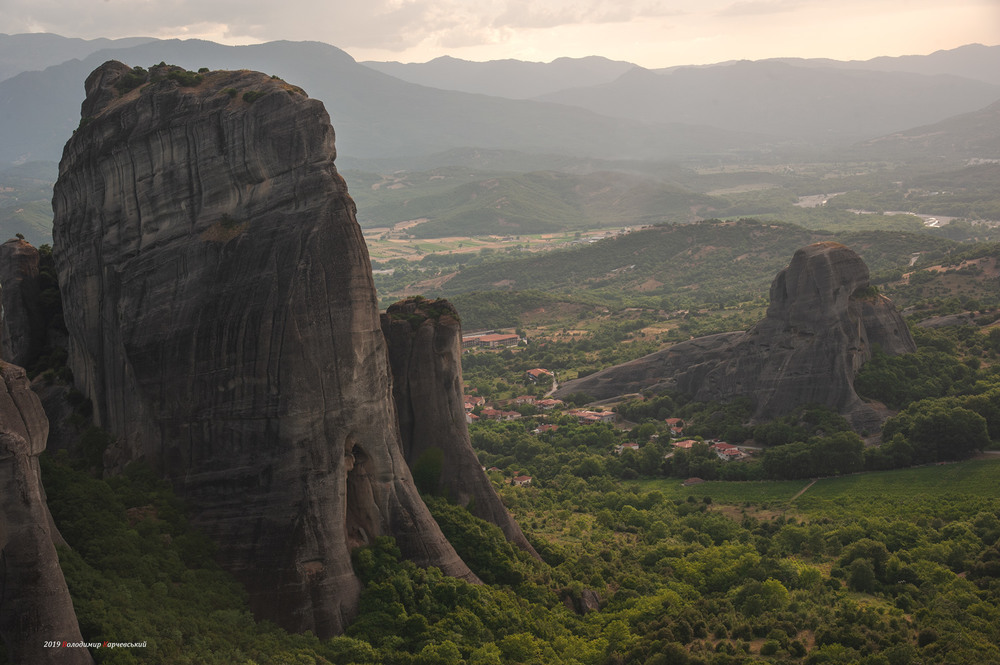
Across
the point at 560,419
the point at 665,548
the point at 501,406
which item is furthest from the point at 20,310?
the point at 501,406

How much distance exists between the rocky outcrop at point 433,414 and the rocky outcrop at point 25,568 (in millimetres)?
18362

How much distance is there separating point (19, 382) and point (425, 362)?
18759mm

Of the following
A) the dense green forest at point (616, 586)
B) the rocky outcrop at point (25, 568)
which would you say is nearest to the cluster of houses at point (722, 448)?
the dense green forest at point (616, 586)

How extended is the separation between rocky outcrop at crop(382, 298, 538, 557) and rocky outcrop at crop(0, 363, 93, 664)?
1836cm

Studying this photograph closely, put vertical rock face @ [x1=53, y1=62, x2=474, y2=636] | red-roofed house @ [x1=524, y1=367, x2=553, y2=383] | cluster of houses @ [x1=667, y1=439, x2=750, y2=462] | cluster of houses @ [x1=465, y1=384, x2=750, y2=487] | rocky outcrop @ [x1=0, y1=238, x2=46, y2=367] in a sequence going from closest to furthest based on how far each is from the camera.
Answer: vertical rock face @ [x1=53, y1=62, x2=474, y2=636] → rocky outcrop @ [x1=0, y1=238, x2=46, y2=367] → cluster of houses @ [x1=667, y1=439, x2=750, y2=462] → cluster of houses @ [x1=465, y1=384, x2=750, y2=487] → red-roofed house @ [x1=524, y1=367, x2=553, y2=383]

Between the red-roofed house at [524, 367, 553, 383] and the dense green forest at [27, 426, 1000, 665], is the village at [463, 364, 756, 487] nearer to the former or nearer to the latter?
the red-roofed house at [524, 367, 553, 383]

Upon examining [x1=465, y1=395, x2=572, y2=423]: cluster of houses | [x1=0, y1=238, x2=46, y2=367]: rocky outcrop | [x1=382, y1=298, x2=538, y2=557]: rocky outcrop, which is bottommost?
[x1=465, y1=395, x2=572, y2=423]: cluster of houses

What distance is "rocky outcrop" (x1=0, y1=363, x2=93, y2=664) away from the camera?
2353cm

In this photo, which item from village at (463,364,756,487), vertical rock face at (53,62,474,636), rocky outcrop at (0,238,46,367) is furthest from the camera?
village at (463,364,756,487)

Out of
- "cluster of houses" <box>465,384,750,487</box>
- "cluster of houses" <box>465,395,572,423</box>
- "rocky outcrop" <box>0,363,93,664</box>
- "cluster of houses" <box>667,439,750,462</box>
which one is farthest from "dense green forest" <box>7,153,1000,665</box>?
"cluster of houses" <box>465,395,572,423</box>

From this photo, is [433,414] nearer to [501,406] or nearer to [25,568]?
[25,568]

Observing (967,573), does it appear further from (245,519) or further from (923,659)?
(245,519)

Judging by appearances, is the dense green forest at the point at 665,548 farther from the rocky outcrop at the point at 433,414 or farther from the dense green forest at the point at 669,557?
the rocky outcrop at the point at 433,414

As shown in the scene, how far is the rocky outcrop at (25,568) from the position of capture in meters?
23.5
